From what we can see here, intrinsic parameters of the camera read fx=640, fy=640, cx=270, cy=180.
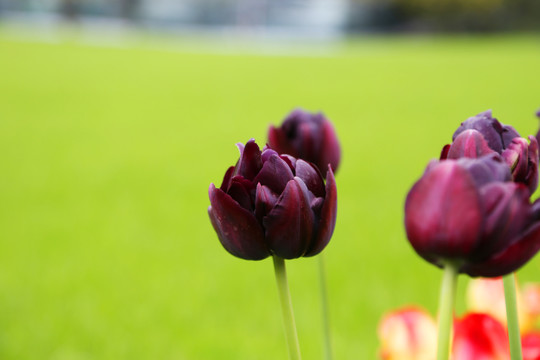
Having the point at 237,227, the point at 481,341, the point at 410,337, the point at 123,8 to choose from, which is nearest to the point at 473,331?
the point at 481,341

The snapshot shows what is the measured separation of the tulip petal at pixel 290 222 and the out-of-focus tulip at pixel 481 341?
0.60 feet

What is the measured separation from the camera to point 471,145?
305 millimetres

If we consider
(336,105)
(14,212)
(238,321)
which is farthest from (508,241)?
(336,105)

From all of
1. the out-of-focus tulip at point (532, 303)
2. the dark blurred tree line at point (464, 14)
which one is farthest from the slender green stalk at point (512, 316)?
the dark blurred tree line at point (464, 14)

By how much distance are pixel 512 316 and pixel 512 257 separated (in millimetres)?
84

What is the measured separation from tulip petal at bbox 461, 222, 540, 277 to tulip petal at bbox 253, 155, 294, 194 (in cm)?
10

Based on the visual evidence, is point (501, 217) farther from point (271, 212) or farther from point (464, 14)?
point (464, 14)

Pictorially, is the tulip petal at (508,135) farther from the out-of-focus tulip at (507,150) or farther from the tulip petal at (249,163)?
the tulip petal at (249,163)

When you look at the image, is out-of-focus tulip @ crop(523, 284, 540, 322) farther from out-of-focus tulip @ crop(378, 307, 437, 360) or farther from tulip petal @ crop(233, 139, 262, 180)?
tulip petal @ crop(233, 139, 262, 180)

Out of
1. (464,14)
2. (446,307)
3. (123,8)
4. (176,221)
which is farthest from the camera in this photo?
(123,8)

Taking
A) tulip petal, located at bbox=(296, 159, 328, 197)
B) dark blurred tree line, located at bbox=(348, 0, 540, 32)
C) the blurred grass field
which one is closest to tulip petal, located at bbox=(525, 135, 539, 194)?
tulip petal, located at bbox=(296, 159, 328, 197)

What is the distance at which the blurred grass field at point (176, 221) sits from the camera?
67.8 inches

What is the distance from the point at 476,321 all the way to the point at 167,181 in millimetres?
3293

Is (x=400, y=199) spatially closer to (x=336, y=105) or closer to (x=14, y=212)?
(x=14, y=212)
